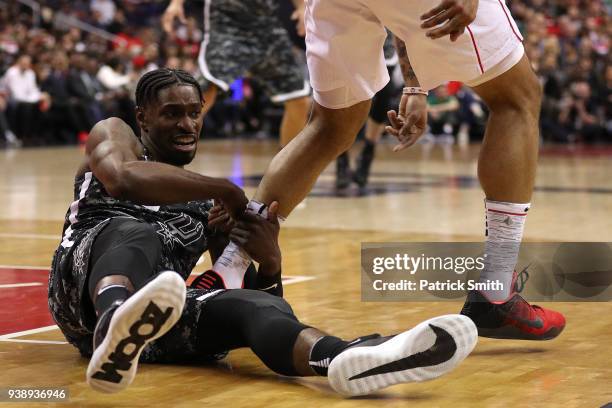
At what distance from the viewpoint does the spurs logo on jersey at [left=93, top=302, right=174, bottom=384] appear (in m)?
2.42

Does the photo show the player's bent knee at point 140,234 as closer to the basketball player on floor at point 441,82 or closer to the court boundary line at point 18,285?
the basketball player on floor at point 441,82

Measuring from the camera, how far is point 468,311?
134 inches

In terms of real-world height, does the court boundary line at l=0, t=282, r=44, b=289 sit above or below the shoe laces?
below

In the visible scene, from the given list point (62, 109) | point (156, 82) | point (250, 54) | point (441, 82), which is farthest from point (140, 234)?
point (62, 109)

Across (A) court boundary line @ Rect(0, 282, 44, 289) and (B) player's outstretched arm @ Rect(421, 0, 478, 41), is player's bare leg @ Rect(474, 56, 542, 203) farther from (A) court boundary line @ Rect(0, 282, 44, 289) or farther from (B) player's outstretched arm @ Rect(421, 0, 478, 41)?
(A) court boundary line @ Rect(0, 282, 44, 289)

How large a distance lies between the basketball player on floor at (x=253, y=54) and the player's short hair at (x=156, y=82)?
11.8ft

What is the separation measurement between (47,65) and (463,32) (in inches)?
541

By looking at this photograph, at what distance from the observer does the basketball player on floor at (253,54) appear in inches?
271

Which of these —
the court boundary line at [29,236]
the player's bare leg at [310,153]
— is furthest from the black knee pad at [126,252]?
the court boundary line at [29,236]

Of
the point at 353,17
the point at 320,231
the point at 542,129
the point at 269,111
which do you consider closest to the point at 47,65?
the point at 269,111

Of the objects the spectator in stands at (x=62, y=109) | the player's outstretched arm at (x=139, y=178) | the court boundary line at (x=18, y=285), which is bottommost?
the spectator in stands at (x=62, y=109)

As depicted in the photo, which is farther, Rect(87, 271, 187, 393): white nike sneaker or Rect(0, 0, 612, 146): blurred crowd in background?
Rect(0, 0, 612, 146): blurred crowd in background

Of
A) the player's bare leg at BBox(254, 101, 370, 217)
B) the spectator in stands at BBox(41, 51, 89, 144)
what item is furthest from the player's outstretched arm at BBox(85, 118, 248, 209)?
the spectator in stands at BBox(41, 51, 89, 144)

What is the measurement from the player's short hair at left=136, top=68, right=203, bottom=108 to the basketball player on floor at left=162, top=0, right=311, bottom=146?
11.8 ft
